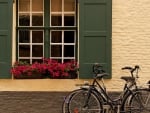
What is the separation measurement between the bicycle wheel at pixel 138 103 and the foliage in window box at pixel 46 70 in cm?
147

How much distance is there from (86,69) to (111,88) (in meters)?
0.66

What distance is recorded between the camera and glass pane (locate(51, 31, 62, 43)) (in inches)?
440

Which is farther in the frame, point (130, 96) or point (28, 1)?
point (28, 1)

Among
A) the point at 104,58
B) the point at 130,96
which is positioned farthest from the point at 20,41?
the point at 130,96

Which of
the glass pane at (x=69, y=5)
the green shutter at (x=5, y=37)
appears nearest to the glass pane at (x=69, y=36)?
the glass pane at (x=69, y=5)

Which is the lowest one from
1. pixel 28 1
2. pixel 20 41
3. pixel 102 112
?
pixel 102 112

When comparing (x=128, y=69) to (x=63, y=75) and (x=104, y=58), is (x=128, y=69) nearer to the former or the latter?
(x=104, y=58)

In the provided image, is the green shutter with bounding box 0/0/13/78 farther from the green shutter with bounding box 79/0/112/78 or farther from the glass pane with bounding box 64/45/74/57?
the green shutter with bounding box 79/0/112/78

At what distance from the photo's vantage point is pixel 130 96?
9953 millimetres

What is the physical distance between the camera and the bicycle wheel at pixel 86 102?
995 cm

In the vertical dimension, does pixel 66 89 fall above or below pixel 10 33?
below

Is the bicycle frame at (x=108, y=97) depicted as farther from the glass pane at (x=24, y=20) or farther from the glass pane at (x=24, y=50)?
the glass pane at (x=24, y=20)

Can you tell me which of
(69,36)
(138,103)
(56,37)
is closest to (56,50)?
(56,37)

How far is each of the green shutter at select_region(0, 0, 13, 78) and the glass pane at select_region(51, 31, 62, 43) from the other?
0.95m
